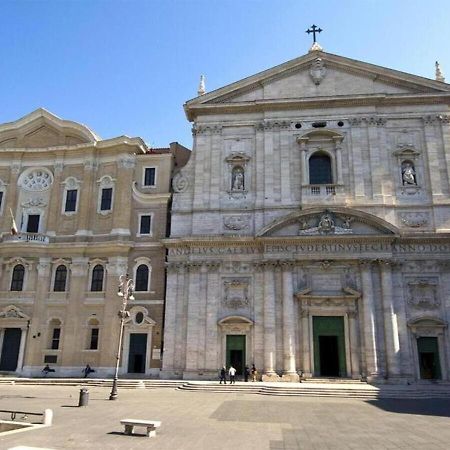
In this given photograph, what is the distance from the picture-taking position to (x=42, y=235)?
33.3m

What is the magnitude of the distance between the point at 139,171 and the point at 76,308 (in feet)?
36.4

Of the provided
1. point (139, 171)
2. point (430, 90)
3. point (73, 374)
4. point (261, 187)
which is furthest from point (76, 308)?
point (430, 90)

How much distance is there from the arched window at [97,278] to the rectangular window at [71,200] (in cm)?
511

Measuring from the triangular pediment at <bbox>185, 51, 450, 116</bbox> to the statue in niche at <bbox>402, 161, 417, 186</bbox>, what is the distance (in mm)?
5295

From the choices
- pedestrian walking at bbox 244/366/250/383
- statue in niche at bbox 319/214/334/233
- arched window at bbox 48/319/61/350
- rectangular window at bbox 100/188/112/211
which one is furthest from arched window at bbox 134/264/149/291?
statue in niche at bbox 319/214/334/233

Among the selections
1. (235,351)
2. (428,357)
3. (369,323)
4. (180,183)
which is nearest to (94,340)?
(235,351)

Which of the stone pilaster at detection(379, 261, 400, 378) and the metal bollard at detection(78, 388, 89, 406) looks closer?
the metal bollard at detection(78, 388, 89, 406)

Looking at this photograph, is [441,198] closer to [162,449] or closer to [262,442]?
[262,442]

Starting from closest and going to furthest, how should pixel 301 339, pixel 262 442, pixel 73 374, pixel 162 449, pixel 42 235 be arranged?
pixel 162 449
pixel 262 442
pixel 301 339
pixel 73 374
pixel 42 235

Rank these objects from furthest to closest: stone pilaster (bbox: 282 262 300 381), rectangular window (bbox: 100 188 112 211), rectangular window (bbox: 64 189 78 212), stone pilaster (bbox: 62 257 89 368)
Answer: rectangular window (bbox: 64 189 78 212) → rectangular window (bbox: 100 188 112 211) → stone pilaster (bbox: 62 257 89 368) → stone pilaster (bbox: 282 262 300 381)

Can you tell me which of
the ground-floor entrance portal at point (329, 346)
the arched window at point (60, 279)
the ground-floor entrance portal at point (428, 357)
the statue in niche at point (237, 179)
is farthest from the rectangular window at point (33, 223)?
the ground-floor entrance portal at point (428, 357)

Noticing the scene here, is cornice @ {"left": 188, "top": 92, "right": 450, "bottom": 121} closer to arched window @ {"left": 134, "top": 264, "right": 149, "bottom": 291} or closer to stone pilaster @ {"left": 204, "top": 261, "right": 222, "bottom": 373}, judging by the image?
stone pilaster @ {"left": 204, "top": 261, "right": 222, "bottom": 373}

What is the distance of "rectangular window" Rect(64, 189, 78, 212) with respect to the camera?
114 feet

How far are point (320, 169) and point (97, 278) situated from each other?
17917mm
